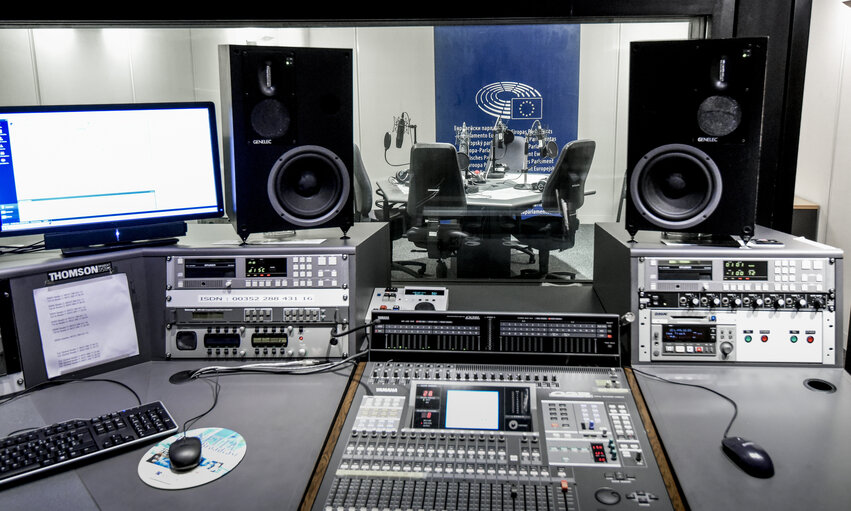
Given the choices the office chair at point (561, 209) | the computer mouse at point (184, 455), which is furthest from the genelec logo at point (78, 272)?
the office chair at point (561, 209)

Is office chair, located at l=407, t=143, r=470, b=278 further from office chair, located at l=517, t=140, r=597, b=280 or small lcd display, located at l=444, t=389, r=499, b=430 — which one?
small lcd display, located at l=444, t=389, r=499, b=430

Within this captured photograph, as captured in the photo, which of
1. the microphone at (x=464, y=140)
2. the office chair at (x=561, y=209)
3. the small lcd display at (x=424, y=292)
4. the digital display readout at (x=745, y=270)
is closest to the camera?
the digital display readout at (x=745, y=270)

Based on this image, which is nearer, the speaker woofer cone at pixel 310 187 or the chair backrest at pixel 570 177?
the speaker woofer cone at pixel 310 187

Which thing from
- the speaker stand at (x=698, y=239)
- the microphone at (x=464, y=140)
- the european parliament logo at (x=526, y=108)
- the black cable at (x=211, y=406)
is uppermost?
the european parliament logo at (x=526, y=108)

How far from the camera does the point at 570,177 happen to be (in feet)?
12.2

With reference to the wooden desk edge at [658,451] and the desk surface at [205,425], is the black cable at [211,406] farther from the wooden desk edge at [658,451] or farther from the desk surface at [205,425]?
the wooden desk edge at [658,451]

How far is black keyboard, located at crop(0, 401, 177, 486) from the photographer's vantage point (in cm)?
124

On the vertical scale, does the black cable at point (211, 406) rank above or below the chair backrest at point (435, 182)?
below

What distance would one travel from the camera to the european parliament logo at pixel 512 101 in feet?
12.6

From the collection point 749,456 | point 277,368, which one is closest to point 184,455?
point 277,368

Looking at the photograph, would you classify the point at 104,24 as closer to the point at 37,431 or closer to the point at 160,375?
the point at 160,375

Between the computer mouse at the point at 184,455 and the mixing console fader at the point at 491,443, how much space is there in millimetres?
262

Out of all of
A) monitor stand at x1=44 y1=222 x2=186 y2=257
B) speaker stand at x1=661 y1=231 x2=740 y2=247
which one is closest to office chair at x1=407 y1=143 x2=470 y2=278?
speaker stand at x1=661 y1=231 x2=740 y2=247

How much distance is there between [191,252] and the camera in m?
1.76
